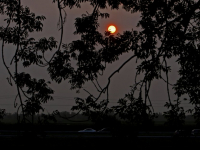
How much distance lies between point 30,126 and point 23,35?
113 inches

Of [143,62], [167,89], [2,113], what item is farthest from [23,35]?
[167,89]

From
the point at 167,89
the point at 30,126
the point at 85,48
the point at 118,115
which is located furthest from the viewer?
the point at 85,48

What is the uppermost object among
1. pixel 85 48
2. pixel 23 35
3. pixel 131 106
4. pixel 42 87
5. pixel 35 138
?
pixel 23 35

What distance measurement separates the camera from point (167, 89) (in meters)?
7.41

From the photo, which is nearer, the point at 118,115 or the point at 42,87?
the point at 118,115

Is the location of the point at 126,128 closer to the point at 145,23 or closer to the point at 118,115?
the point at 118,115

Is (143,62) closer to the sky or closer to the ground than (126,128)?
closer to the sky

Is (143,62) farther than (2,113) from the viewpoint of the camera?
No

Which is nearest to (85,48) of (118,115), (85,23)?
(85,23)

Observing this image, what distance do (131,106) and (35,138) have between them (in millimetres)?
2452

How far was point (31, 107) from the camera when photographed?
8.96 meters

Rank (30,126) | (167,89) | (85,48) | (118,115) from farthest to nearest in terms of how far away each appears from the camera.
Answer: (85,48), (30,126), (118,115), (167,89)

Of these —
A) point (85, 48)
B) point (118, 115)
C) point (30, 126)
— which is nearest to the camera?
point (118, 115)

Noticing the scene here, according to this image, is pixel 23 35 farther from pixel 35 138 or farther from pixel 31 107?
Result: pixel 35 138
